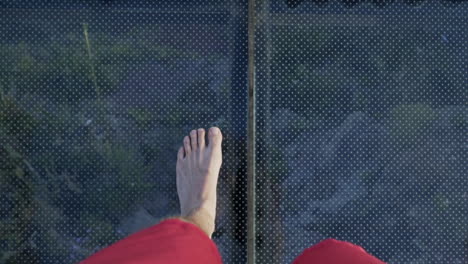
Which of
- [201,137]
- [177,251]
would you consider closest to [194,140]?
[201,137]

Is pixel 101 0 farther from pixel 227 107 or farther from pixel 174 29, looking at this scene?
pixel 227 107

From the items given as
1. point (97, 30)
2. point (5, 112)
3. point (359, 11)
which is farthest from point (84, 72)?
point (359, 11)

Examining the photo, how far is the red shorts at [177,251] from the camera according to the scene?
0.69 m

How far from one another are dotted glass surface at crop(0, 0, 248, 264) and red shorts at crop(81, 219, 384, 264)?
26 cm

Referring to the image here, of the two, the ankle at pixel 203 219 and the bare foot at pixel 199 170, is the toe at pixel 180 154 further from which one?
the ankle at pixel 203 219

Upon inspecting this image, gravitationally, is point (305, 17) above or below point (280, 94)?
above

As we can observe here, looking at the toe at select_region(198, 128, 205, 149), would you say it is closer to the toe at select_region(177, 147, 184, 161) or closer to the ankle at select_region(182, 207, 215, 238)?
the toe at select_region(177, 147, 184, 161)

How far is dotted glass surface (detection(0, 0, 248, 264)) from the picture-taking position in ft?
3.50

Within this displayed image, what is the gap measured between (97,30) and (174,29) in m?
0.19

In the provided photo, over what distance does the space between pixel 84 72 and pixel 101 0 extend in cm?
19

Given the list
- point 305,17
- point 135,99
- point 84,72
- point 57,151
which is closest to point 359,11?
point 305,17

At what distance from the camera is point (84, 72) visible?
3.55ft

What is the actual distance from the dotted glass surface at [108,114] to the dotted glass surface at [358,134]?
81 millimetres

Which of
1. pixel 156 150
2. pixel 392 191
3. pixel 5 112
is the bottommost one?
pixel 392 191
